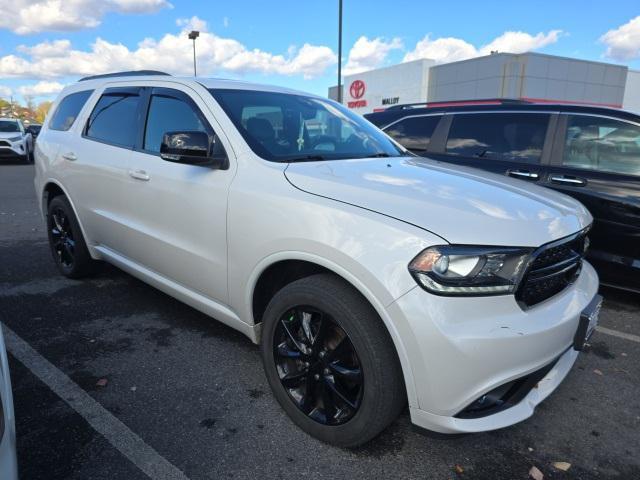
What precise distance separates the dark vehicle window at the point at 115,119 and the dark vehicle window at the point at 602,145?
3740 millimetres

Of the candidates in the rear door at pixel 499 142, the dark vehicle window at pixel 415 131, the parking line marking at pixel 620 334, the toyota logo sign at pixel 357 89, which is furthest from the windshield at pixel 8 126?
the toyota logo sign at pixel 357 89

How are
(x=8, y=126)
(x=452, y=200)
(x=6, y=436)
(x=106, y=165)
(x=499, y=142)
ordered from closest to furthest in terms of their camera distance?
(x=6, y=436) < (x=452, y=200) < (x=106, y=165) < (x=499, y=142) < (x=8, y=126)

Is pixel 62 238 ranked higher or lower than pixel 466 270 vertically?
lower

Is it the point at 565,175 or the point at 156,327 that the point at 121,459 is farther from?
the point at 565,175

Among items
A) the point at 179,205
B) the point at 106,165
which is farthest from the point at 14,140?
the point at 179,205

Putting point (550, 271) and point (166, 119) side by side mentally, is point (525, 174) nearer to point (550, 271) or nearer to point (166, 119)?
point (550, 271)

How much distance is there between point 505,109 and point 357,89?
30734 mm

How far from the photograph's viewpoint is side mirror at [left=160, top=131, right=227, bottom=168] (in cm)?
271

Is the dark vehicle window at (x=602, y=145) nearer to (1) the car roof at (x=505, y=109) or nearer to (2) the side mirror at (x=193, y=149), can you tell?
(1) the car roof at (x=505, y=109)

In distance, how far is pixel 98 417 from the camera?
2.53 m

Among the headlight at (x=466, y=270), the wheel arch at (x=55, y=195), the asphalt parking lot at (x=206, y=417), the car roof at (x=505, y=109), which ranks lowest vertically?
the asphalt parking lot at (x=206, y=417)

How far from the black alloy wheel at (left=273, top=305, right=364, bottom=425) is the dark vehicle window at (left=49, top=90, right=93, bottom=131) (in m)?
3.21

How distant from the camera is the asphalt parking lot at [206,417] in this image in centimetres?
222

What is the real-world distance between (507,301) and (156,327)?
266 centimetres
